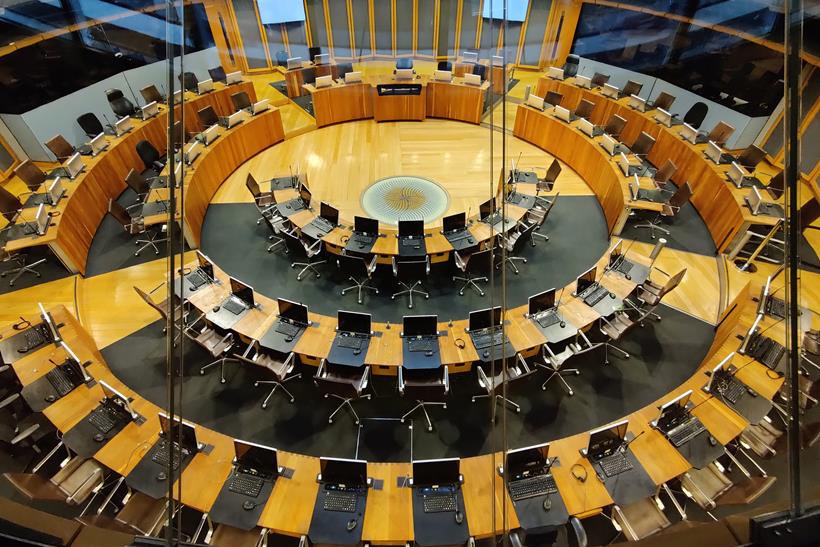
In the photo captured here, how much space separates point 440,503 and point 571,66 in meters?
12.2

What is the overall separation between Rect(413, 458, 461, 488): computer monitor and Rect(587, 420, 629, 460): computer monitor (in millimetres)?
1407

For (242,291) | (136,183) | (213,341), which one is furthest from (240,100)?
(213,341)

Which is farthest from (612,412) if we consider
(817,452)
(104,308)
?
(104,308)

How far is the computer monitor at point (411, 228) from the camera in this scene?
7516 mm

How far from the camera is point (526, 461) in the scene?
4559mm

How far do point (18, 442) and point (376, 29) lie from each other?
1406cm

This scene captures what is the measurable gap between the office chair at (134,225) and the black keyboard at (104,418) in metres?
3.78

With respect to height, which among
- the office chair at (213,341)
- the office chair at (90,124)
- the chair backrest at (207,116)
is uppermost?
the chair backrest at (207,116)

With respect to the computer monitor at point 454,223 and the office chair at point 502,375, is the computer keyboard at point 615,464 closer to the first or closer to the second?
the office chair at point 502,375

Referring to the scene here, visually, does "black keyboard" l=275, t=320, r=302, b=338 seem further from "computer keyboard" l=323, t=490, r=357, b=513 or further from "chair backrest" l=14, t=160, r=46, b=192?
"chair backrest" l=14, t=160, r=46, b=192

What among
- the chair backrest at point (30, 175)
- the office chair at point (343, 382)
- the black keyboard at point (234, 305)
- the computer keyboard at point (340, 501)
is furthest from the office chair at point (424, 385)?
the chair backrest at point (30, 175)

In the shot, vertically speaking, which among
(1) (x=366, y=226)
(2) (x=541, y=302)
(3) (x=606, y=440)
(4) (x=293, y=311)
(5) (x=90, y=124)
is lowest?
(3) (x=606, y=440)

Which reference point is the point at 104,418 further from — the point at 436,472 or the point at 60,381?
the point at 436,472

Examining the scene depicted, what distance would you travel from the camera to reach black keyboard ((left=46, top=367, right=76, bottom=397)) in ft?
17.3
